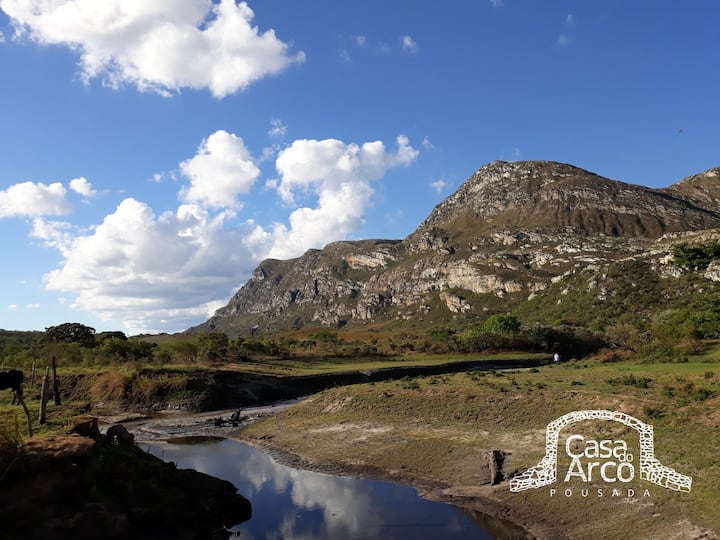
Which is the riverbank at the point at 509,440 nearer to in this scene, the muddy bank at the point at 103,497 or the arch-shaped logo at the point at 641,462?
the arch-shaped logo at the point at 641,462

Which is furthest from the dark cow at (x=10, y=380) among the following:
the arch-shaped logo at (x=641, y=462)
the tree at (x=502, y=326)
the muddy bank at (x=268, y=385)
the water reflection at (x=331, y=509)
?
the tree at (x=502, y=326)

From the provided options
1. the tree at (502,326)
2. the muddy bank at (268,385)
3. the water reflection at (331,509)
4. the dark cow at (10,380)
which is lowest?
the water reflection at (331,509)

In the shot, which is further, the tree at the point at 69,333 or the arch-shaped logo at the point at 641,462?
the tree at the point at 69,333

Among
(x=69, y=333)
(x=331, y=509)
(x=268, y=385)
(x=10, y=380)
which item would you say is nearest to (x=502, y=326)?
(x=268, y=385)

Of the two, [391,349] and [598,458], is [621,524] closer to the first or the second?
[598,458]

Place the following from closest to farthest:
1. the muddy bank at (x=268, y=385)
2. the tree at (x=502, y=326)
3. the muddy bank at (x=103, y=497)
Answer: the muddy bank at (x=103, y=497)
the muddy bank at (x=268, y=385)
the tree at (x=502, y=326)

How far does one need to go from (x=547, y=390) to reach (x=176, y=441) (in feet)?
82.9

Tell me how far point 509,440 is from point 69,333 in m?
84.8

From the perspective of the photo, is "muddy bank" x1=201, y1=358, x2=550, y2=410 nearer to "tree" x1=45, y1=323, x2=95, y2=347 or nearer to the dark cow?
the dark cow

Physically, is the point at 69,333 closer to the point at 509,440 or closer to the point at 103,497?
the point at 103,497

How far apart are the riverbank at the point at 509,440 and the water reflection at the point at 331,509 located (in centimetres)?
137

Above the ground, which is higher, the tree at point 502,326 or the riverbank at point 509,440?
the tree at point 502,326

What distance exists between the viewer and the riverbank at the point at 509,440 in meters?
16.7

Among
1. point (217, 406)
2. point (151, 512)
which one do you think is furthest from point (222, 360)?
point (151, 512)
